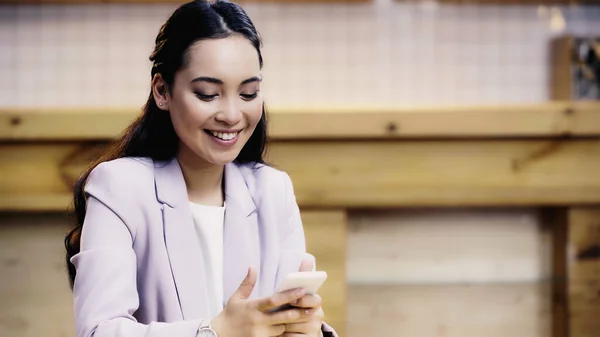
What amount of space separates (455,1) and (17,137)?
156cm

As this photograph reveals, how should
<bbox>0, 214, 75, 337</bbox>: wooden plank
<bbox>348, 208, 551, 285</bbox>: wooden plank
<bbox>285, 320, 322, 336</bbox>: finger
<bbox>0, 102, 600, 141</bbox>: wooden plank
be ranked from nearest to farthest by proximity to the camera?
<bbox>285, 320, 322, 336</bbox>: finger → <bbox>0, 102, 600, 141</bbox>: wooden plank → <bbox>0, 214, 75, 337</bbox>: wooden plank → <bbox>348, 208, 551, 285</bbox>: wooden plank

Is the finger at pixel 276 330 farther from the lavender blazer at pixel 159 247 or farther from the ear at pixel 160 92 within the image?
the ear at pixel 160 92

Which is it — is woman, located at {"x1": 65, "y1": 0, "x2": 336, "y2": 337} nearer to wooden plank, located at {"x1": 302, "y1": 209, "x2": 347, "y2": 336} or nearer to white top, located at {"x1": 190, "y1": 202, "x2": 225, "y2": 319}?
white top, located at {"x1": 190, "y1": 202, "x2": 225, "y2": 319}

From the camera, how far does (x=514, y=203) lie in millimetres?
2238

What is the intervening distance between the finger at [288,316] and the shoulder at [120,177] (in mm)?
316

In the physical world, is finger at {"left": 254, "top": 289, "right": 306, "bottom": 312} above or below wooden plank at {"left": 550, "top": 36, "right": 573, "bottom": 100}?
below

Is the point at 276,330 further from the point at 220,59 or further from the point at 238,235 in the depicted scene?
the point at 220,59

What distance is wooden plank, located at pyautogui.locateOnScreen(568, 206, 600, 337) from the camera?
228 cm

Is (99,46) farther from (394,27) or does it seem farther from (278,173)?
(278,173)

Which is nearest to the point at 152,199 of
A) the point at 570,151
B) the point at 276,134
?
the point at 276,134

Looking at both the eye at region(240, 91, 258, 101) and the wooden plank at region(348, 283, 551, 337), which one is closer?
the eye at region(240, 91, 258, 101)

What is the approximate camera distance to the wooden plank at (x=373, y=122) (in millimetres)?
2133

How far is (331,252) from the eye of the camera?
2.21 m

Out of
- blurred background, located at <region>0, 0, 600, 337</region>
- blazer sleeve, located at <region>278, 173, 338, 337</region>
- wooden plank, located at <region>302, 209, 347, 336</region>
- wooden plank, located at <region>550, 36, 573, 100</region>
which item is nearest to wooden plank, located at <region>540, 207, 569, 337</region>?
blurred background, located at <region>0, 0, 600, 337</region>
